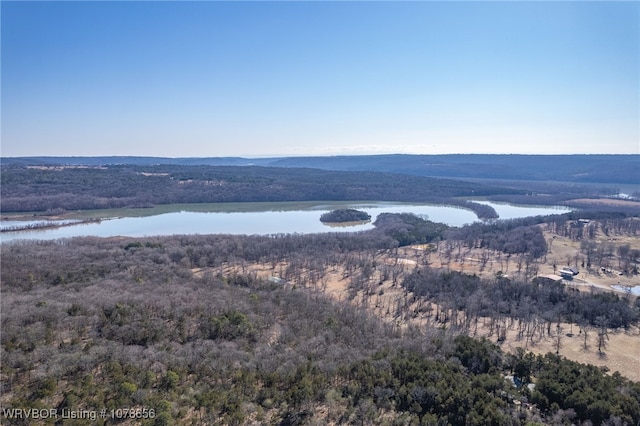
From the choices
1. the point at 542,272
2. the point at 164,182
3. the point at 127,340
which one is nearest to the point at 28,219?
the point at 164,182

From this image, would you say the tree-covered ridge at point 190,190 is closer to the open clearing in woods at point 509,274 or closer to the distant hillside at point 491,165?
the open clearing in woods at point 509,274

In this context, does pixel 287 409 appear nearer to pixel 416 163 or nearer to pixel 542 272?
pixel 542 272

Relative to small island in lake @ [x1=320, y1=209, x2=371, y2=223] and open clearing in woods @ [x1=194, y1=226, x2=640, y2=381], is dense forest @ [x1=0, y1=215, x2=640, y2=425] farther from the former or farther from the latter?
small island in lake @ [x1=320, y1=209, x2=371, y2=223]

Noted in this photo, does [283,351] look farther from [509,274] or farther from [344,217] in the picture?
[344,217]

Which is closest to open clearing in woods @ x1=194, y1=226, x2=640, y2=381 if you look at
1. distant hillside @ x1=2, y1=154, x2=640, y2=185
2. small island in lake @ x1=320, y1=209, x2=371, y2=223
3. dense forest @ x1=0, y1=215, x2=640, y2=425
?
dense forest @ x1=0, y1=215, x2=640, y2=425

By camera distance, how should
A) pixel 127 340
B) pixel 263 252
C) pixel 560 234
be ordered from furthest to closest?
1. pixel 560 234
2. pixel 263 252
3. pixel 127 340

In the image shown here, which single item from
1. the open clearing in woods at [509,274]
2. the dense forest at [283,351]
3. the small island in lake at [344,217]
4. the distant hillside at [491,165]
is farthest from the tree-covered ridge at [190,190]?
the distant hillside at [491,165]
